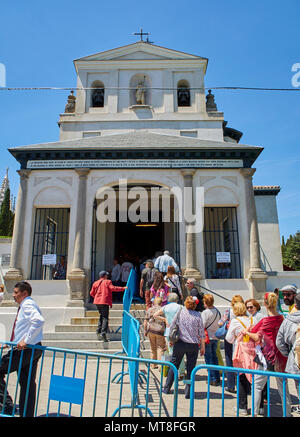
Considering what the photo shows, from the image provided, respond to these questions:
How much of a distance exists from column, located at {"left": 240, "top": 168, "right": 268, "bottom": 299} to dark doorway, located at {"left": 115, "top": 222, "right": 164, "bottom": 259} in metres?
5.16

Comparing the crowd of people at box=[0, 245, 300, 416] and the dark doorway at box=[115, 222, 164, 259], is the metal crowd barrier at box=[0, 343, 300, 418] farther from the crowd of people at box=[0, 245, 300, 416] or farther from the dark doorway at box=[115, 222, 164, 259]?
the dark doorway at box=[115, 222, 164, 259]

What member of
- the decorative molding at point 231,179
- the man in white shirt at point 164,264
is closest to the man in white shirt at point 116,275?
the man in white shirt at point 164,264

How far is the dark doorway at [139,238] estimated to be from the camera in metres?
15.9

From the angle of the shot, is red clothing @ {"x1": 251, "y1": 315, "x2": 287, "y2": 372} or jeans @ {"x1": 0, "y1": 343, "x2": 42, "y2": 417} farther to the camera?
red clothing @ {"x1": 251, "y1": 315, "x2": 287, "y2": 372}

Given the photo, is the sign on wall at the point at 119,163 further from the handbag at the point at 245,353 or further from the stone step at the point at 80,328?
the handbag at the point at 245,353

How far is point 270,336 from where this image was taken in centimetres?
465

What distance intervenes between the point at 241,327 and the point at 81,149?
9.38m

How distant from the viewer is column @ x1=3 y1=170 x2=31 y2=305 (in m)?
11.2

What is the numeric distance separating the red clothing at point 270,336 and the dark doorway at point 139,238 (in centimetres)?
1125

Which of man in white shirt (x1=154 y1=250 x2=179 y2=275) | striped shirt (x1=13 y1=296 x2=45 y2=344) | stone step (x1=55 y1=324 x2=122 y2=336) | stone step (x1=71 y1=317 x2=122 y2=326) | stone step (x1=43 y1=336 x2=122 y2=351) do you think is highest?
man in white shirt (x1=154 y1=250 x2=179 y2=275)

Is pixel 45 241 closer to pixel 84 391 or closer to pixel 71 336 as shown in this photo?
pixel 71 336

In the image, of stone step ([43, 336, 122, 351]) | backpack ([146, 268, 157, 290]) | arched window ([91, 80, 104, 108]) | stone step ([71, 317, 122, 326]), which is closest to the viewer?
stone step ([43, 336, 122, 351])

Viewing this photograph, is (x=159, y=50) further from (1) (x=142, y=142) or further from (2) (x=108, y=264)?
(2) (x=108, y=264)

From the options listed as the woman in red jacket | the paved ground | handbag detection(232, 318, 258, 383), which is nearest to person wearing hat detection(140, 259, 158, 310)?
the paved ground
